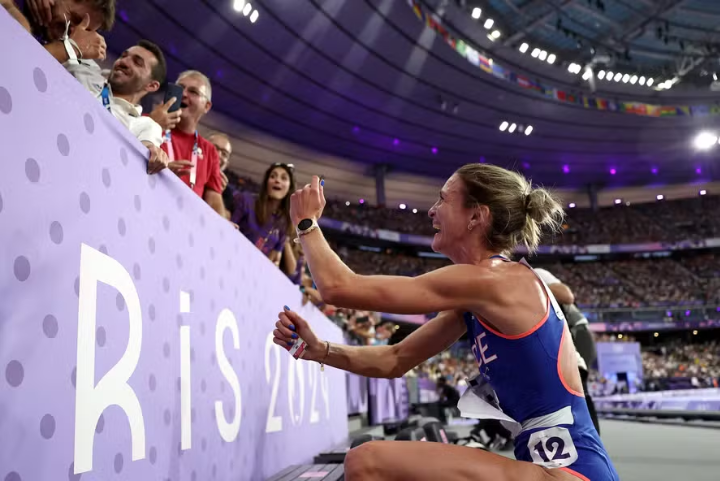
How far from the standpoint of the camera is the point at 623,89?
2223 cm

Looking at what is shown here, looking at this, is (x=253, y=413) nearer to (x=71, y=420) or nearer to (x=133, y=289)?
→ (x=133, y=289)

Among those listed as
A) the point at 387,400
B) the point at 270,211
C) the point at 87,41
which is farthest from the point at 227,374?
the point at 387,400

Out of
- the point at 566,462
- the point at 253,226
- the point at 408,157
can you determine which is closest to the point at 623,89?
the point at 408,157

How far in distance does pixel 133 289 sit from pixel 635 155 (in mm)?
29293

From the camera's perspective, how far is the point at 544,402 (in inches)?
58.6

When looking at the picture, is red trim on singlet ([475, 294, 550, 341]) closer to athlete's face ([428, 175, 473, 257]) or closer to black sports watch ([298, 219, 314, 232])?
athlete's face ([428, 175, 473, 257])

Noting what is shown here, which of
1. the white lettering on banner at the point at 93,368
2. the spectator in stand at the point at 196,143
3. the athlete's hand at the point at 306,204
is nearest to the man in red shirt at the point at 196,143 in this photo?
the spectator in stand at the point at 196,143

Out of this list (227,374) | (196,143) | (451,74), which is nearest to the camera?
(227,374)

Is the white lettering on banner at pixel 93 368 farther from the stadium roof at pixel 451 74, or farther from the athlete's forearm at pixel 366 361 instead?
the stadium roof at pixel 451 74

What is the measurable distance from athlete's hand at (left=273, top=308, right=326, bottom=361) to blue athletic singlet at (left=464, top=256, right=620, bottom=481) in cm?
65

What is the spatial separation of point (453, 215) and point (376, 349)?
1.97 ft

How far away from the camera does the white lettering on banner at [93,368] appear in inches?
48.9

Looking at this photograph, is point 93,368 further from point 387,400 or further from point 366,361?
point 387,400

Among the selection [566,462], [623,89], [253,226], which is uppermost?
[623,89]
